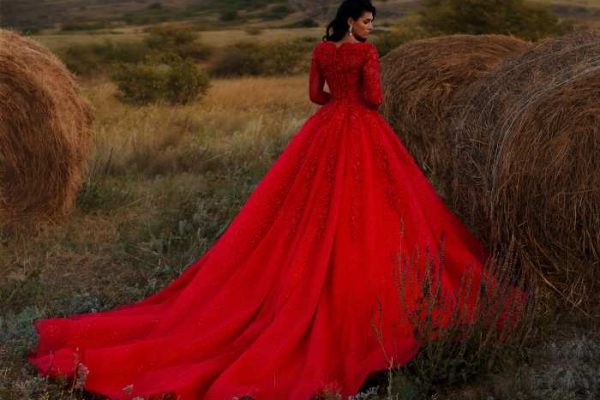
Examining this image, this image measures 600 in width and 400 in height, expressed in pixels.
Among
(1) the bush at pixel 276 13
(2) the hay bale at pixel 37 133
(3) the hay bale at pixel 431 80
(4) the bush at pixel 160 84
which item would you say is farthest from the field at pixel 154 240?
(1) the bush at pixel 276 13

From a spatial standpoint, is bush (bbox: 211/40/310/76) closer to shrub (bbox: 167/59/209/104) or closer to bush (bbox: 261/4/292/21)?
A: shrub (bbox: 167/59/209/104)

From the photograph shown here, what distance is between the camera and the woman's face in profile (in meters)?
4.50

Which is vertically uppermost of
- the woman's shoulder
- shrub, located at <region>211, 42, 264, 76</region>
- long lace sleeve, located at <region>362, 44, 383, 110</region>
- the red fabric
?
the woman's shoulder

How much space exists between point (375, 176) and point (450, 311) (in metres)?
0.85

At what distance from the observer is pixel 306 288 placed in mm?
4215

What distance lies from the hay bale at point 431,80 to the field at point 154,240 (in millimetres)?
1542

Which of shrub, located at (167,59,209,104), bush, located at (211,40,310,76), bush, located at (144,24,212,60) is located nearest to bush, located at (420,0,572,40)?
shrub, located at (167,59,209,104)

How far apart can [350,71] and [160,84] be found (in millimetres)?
10862

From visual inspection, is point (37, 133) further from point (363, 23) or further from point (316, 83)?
point (363, 23)

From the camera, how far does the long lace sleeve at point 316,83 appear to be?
4734mm

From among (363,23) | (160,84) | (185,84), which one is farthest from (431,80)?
Answer: (160,84)

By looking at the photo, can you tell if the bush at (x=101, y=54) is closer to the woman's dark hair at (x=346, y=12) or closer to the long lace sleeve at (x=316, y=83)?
the long lace sleeve at (x=316, y=83)

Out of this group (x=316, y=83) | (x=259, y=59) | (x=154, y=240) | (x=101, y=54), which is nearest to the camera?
(x=316, y=83)

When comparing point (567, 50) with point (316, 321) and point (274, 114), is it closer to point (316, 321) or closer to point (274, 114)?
point (316, 321)
